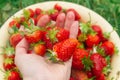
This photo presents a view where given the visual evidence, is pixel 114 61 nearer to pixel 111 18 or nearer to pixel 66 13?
pixel 66 13

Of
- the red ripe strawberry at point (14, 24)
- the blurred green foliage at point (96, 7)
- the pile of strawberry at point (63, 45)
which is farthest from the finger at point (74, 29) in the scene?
the blurred green foliage at point (96, 7)

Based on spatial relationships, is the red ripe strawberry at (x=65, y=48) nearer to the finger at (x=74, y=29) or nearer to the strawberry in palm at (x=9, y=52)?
the finger at (x=74, y=29)

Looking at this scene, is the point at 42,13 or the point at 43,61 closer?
the point at 43,61

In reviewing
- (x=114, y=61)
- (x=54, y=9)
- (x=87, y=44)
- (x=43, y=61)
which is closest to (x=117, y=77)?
(x=114, y=61)

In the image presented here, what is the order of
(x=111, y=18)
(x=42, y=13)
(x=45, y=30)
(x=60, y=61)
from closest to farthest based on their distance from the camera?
(x=60, y=61), (x=45, y=30), (x=42, y=13), (x=111, y=18)

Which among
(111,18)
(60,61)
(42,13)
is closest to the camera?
(60,61)

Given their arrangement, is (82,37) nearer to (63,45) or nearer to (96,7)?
(63,45)

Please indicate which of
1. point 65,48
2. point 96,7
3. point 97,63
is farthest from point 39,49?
point 96,7
